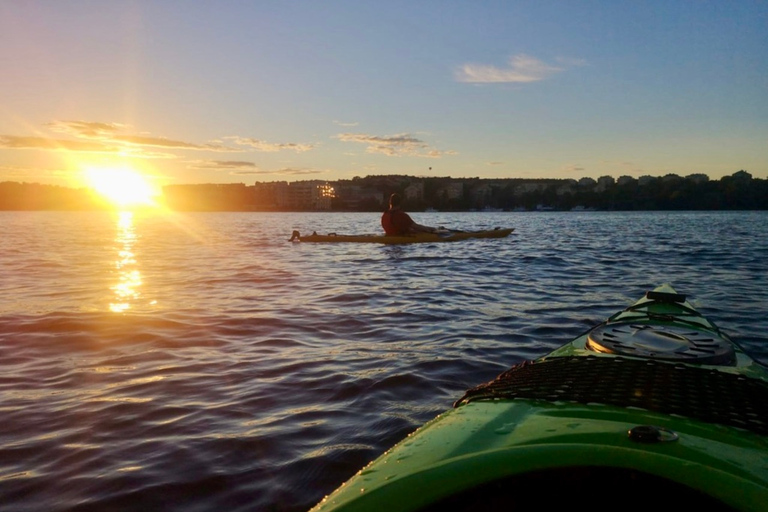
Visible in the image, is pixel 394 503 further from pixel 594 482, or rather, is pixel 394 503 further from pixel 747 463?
pixel 747 463

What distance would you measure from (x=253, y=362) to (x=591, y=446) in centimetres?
433

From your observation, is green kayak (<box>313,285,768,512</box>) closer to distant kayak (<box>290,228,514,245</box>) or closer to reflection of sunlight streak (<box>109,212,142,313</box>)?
reflection of sunlight streak (<box>109,212,142,313</box>)

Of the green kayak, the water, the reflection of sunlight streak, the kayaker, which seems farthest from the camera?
the kayaker

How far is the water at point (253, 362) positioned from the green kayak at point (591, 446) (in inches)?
52.6

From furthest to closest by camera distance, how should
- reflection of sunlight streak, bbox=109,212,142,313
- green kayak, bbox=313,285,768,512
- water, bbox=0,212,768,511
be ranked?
reflection of sunlight streak, bbox=109,212,142,313 → water, bbox=0,212,768,511 → green kayak, bbox=313,285,768,512

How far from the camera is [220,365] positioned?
5.33 m

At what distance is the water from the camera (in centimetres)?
320

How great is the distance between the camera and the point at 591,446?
4.97 feet

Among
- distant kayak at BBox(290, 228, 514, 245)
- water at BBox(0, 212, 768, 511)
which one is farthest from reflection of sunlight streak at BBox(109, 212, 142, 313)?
distant kayak at BBox(290, 228, 514, 245)

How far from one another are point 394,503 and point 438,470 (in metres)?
0.15

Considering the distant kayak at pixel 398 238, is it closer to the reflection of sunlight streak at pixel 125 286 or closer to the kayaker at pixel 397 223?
the kayaker at pixel 397 223

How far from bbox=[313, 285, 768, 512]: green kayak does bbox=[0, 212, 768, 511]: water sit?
1337 mm

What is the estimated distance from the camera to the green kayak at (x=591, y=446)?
1.41 m

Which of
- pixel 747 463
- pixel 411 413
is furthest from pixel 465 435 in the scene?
pixel 411 413
